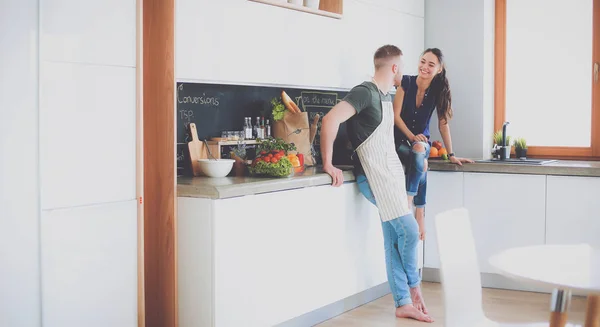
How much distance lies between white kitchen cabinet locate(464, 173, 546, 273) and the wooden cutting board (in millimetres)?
1953

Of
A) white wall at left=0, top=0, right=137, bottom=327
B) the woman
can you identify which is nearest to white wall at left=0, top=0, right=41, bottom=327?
white wall at left=0, top=0, right=137, bottom=327

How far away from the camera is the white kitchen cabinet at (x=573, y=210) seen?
4.82 m

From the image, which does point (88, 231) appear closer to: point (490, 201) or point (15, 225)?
point (15, 225)

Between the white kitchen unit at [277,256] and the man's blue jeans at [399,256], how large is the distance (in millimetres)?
137

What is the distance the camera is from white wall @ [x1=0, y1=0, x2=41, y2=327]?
2711 mm

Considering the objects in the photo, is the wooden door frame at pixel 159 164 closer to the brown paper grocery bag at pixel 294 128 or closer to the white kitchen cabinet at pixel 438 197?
the brown paper grocery bag at pixel 294 128

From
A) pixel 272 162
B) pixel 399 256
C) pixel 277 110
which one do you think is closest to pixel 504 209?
pixel 399 256

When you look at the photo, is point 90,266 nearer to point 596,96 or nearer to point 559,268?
point 559,268

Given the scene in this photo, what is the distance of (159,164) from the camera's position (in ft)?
11.5

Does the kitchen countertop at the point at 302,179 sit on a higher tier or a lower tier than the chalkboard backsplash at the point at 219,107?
lower

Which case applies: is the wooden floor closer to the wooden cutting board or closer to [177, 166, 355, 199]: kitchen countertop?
[177, 166, 355, 199]: kitchen countertop

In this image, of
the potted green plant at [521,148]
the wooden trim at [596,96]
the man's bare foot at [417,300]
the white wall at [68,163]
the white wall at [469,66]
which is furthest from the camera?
the white wall at [469,66]

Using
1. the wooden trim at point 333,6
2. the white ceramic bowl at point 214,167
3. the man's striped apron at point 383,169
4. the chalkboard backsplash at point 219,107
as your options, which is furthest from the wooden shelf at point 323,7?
the white ceramic bowl at point 214,167

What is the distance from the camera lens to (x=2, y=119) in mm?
2703
